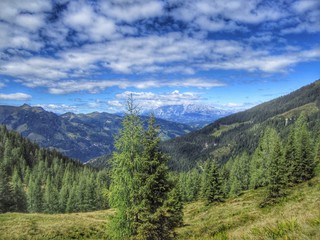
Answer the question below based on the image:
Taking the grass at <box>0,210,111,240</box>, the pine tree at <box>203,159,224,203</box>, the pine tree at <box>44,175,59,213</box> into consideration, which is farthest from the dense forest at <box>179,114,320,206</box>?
the pine tree at <box>44,175,59,213</box>

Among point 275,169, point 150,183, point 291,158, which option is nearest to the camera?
point 150,183

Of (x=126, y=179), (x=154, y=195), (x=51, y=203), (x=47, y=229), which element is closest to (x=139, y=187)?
(x=126, y=179)

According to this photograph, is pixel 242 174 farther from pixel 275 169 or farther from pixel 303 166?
pixel 275 169

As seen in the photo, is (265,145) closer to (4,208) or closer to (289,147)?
(289,147)

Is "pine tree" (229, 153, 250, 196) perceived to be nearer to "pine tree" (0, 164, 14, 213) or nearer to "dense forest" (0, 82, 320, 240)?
"dense forest" (0, 82, 320, 240)

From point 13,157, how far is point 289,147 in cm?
15744

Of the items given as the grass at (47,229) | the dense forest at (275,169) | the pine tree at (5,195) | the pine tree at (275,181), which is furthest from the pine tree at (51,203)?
the pine tree at (275,181)

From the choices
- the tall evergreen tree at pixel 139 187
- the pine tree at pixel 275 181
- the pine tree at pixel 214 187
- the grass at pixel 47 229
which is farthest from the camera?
the pine tree at pixel 214 187

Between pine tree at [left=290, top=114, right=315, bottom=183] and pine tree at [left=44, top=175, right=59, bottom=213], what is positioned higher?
pine tree at [left=290, top=114, right=315, bottom=183]

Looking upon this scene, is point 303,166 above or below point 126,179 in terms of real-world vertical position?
below

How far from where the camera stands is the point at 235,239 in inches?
360

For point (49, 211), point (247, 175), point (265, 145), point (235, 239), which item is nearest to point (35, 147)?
point (49, 211)

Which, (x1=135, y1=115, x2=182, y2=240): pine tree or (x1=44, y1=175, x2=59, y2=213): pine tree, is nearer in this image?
(x1=135, y1=115, x2=182, y2=240): pine tree

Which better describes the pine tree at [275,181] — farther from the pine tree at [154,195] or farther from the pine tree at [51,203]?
the pine tree at [51,203]
